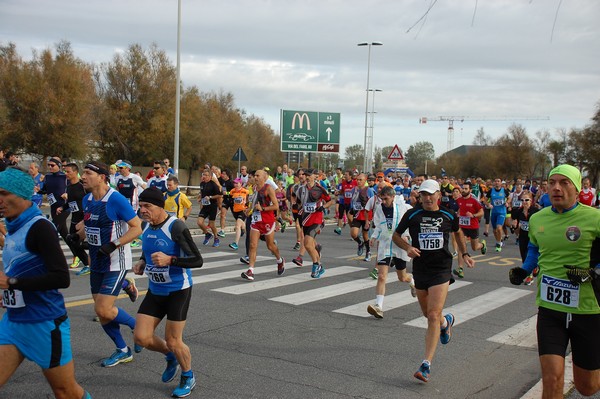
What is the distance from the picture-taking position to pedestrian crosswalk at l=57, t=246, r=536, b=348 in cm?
838

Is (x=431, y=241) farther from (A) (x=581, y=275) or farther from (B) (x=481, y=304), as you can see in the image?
(B) (x=481, y=304)

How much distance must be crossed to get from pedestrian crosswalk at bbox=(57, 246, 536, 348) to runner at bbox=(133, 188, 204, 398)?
386cm

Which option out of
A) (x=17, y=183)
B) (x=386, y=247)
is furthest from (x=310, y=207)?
(x=17, y=183)

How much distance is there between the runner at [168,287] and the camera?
17.0ft

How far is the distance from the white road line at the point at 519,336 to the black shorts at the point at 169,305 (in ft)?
13.6

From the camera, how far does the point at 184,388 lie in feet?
17.1

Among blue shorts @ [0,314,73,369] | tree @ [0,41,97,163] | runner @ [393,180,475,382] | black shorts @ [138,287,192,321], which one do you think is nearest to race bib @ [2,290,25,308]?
blue shorts @ [0,314,73,369]

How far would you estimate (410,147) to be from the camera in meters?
152

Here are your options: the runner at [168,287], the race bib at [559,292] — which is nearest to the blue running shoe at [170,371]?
the runner at [168,287]

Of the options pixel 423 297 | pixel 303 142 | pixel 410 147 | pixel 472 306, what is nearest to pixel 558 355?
pixel 423 297

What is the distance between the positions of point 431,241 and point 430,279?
40 centimetres

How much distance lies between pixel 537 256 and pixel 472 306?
5112mm

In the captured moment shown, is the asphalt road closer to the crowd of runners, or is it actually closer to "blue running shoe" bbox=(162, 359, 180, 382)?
"blue running shoe" bbox=(162, 359, 180, 382)

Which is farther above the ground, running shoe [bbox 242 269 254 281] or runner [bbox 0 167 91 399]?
runner [bbox 0 167 91 399]
